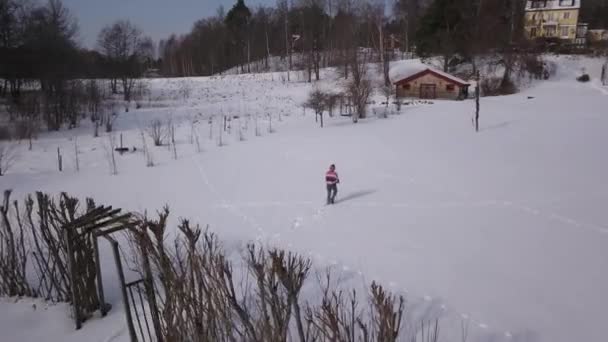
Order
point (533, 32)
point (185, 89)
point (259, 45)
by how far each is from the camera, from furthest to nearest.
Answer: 1. point (259, 45)
2. point (533, 32)
3. point (185, 89)

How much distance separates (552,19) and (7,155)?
4704cm

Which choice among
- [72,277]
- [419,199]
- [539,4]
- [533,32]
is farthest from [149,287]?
[539,4]

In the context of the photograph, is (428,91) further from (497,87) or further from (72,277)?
(72,277)

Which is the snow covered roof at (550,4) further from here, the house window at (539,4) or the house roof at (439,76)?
the house roof at (439,76)

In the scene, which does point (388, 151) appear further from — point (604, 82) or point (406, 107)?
point (604, 82)

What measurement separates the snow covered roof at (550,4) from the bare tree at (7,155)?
45.6m

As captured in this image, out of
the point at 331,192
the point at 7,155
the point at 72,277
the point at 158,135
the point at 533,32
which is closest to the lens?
the point at 72,277

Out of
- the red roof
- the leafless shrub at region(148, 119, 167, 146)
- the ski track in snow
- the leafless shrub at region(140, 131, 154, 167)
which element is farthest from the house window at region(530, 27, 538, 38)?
the leafless shrub at region(140, 131, 154, 167)

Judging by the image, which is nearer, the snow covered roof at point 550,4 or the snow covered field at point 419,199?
the snow covered field at point 419,199

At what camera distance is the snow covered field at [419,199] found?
231 inches

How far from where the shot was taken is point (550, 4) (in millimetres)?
39844

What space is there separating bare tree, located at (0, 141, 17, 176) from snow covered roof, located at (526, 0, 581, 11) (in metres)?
45.6

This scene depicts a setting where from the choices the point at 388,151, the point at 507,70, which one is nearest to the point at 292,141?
the point at 388,151

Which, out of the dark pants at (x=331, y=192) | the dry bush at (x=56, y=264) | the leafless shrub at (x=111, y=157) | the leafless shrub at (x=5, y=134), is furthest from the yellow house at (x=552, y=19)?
the dry bush at (x=56, y=264)
